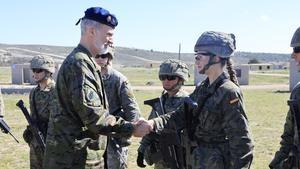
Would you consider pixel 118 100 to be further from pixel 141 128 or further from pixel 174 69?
pixel 141 128

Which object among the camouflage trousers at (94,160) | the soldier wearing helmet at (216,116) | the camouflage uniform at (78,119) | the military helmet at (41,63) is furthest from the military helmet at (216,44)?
the military helmet at (41,63)

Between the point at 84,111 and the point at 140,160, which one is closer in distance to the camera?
the point at 84,111

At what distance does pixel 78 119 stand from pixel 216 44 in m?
1.43

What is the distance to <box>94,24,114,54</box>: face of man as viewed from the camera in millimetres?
4180

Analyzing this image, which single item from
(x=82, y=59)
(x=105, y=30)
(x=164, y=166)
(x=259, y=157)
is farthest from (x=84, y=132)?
(x=259, y=157)

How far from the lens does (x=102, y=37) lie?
165 inches

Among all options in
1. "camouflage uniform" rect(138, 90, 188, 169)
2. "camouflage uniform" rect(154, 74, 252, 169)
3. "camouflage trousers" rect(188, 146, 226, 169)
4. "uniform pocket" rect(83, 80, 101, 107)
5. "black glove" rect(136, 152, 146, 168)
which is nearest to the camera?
"uniform pocket" rect(83, 80, 101, 107)

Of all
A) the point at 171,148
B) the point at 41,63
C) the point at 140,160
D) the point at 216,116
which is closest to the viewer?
the point at 216,116

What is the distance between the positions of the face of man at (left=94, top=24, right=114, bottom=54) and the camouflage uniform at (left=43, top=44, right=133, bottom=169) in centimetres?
12

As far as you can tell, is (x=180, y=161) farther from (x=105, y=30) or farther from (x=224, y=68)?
(x=105, y=30)

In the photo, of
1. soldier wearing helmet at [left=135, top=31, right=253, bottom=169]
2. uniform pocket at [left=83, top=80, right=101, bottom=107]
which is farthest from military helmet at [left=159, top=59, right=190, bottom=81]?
uniform pocket at [left=83, top=80, right=101, bottom=107]

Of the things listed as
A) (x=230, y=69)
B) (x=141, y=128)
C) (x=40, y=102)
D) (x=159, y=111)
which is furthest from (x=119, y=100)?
(x=230, y=69)

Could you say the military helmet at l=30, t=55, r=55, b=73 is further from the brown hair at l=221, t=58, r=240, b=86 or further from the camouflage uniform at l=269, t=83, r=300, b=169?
the camouflage uniform at l=269, t=83, r=300, b=169

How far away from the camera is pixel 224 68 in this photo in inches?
179
